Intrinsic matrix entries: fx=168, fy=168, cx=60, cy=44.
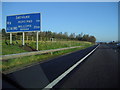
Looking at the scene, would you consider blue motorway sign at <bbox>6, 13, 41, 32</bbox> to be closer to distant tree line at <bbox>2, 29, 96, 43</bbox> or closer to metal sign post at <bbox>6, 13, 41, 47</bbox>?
metal sign post at <bbox>6, 13, 41, 47</bbox>

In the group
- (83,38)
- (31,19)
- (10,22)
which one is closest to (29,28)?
(31,19)

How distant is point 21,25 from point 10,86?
18.6 metres

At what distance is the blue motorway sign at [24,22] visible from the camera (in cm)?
2187

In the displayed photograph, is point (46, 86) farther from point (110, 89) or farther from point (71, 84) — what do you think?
point (110, 89)

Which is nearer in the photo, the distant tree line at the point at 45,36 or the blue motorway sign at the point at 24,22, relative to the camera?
the blue motorway sign at the point at 24,22

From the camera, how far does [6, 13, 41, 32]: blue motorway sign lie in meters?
21.9

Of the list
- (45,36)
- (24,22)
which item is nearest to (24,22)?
(24,22)

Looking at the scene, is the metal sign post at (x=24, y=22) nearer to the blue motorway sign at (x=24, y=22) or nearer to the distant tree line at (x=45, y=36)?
the blue motorway sign at (x=24, y=22)

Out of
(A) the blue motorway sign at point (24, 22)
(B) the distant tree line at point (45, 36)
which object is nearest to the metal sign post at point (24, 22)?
(A) the blue motorway sign at point (24, 22)

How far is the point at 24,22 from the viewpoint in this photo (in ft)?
74.0

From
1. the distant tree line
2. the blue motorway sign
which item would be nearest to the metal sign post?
the blue motorway sign

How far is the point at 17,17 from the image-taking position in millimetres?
22844

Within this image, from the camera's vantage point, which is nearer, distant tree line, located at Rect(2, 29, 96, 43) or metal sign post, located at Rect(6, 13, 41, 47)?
metal sign post, located at Rect(6, 13, 41, 47)

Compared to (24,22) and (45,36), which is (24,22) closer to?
(24,22)
